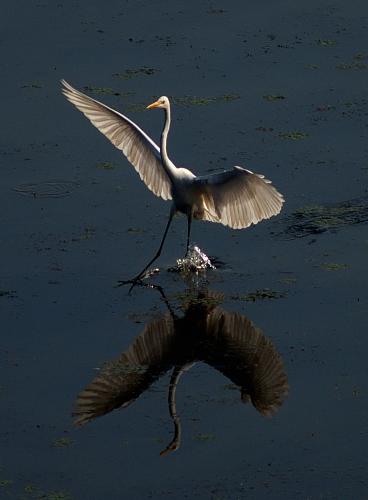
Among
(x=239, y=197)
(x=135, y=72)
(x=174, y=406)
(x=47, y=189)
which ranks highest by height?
(x=135, y=72)

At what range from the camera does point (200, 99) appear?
15.5 metres

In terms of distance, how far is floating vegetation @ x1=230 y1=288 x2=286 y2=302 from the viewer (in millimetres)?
11648

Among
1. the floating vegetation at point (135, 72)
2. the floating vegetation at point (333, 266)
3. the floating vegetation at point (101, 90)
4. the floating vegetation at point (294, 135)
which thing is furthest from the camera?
the floating vegetation at point (135, 72)

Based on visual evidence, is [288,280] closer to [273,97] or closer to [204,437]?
[204,437]

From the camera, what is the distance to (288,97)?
1548 cm

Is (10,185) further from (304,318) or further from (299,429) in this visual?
(299,429)

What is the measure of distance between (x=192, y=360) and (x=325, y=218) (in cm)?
279

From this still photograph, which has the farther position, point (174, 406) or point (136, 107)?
point (136, 107)

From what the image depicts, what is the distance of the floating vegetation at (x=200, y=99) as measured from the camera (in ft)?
50.6

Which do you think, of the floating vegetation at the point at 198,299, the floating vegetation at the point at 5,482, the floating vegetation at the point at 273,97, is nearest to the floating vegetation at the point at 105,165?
the floating vegetation at the point at 273,97

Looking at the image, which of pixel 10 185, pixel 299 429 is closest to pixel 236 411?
pixel 299 429

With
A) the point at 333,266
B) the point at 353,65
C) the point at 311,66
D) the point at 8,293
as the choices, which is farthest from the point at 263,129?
the point at 8,293

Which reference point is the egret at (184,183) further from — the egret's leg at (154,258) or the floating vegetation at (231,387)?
the floating vegetation at (231,387)

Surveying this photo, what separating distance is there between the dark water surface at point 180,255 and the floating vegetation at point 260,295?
0.02m
